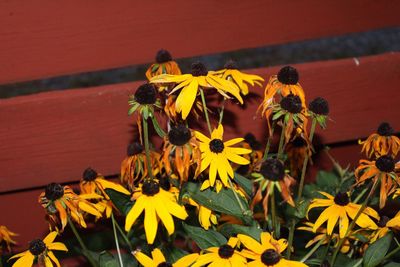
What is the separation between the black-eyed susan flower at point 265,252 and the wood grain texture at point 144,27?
0.79 metres

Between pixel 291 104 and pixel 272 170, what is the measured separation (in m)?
0.20

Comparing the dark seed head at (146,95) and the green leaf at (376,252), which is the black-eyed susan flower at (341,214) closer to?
the green leaf at (376,252)

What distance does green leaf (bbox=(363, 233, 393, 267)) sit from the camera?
1160 millimetres

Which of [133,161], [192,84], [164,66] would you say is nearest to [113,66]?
[164,66]

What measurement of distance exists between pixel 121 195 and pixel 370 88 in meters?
0.90

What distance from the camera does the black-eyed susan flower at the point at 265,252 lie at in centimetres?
102

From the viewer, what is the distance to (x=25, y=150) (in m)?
1.62

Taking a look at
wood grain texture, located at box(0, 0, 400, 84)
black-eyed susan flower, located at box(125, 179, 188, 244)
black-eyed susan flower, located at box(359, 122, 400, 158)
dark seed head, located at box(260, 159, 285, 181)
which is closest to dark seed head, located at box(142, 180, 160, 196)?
black-eyed susan flower, located at box(125, 179, 188, 244)

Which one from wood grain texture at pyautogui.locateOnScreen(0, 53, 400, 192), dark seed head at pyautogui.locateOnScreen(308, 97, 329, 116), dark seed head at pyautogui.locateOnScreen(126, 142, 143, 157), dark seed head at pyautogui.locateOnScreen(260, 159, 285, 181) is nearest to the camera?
dark seed head at pyautogui.locateOnScreen(260, 159, 285, 181)

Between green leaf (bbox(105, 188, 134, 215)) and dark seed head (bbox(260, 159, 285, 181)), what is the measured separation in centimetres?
35

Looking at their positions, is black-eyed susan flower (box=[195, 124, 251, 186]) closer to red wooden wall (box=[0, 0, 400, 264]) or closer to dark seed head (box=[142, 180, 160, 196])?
dark seed head (box=[142, 180, 160, 196])

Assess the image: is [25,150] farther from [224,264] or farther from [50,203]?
[224,264]

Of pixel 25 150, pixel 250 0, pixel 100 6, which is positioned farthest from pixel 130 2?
pixel 25 150

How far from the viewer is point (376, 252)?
1.17 metres
